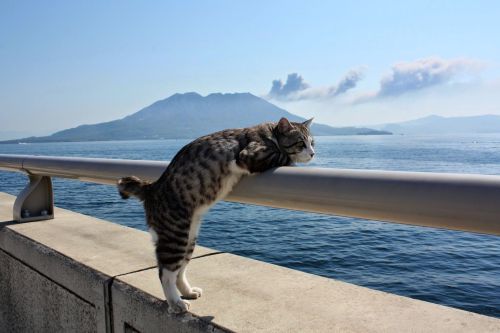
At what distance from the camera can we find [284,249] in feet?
43.6

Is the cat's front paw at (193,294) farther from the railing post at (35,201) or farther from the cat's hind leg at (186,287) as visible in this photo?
the railing post at (35,201)

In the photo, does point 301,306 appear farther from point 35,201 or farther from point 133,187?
point 35,201

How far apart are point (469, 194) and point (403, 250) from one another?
515 inches

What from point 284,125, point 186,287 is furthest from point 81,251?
point 284,125

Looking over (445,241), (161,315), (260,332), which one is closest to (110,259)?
(161,315)

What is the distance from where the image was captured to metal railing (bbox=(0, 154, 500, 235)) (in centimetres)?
122

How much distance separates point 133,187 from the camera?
2.43m

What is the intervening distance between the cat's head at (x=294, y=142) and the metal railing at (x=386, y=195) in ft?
2.29

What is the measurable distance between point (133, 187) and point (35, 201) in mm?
2330

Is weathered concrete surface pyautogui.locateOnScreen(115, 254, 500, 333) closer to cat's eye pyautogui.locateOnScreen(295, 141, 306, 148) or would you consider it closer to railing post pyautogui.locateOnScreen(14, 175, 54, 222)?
Result: cat's eye pyautogui.locateOnScreen(295, 141, 306, 148)

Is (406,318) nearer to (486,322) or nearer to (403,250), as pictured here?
(486,322)

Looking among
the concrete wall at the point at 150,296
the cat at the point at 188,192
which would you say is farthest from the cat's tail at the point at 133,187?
the concrete wall at the point at 150,296

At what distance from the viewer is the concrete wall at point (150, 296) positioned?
199 centimetres

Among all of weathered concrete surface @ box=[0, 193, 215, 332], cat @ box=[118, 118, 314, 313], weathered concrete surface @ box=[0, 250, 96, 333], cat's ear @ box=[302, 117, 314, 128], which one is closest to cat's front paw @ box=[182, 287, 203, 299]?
cat @ box=[118, 118, 314, 313]
